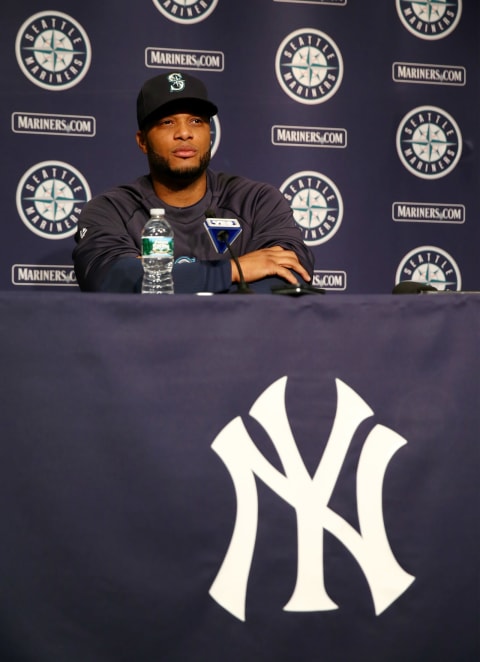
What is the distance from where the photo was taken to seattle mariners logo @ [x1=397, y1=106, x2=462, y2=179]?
3.40 m

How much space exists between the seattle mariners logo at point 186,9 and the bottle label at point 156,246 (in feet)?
6.02

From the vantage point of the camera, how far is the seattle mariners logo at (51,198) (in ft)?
10.2

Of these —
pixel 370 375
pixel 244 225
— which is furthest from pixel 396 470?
pixel 244 225

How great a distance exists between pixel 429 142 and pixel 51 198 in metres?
1.63

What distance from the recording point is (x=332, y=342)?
54.9 inches

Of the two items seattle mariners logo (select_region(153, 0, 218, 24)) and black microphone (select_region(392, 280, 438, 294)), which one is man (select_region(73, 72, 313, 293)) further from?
seattle mariners logo (select_region(153, 0, 218, 24))

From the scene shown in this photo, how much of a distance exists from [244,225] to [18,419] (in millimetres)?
1226

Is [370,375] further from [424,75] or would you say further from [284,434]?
[424,75]

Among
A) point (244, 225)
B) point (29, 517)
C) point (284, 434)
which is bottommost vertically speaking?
point (29, 517)

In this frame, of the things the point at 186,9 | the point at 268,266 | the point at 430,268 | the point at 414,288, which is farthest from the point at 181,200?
the point at 430,268

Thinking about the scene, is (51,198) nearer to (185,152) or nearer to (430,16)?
(185,152)

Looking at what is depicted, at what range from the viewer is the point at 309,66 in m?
3.32

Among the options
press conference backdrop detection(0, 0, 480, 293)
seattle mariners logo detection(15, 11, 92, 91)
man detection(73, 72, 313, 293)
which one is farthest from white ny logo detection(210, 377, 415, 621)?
seattle mariners logo detection(15, 11, 92, 91)

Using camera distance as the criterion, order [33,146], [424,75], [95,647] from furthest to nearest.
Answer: [424,75], [33,146], [95,647]
